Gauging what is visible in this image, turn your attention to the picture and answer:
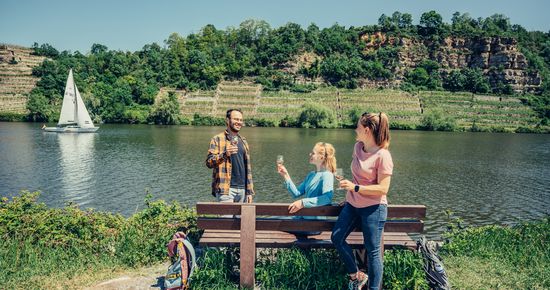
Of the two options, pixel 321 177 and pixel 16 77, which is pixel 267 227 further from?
pixel 16 77

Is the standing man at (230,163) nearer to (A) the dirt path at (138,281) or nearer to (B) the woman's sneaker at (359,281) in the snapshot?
(A) the dirt path at (138,281)

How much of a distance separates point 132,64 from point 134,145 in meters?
105

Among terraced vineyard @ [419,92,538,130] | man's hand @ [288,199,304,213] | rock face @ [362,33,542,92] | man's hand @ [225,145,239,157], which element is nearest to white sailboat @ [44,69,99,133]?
man's hand @ [225,145,239,157]

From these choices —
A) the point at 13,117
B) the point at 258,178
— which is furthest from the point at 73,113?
the point at 258,178

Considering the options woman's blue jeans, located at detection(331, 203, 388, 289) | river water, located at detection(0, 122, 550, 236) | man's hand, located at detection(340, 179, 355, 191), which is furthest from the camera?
river water, located at detection(0, 122, 550, 236)

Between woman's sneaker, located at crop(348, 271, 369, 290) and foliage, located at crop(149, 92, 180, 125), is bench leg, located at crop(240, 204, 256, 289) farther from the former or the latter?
foliage, located at crop(149, 92, 180, 125)

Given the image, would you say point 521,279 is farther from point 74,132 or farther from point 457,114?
point 457,114

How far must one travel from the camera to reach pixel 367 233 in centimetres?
560

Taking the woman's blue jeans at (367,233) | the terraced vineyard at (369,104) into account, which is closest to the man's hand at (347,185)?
the woman's blue jeans at (367,233)

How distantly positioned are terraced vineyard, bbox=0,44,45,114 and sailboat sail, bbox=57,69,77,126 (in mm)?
39919

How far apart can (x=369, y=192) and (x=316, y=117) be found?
8651cm

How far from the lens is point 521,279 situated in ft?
22.1

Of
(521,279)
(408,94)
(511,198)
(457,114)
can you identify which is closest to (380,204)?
(521,279)

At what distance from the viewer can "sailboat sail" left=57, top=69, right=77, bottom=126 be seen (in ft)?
219
